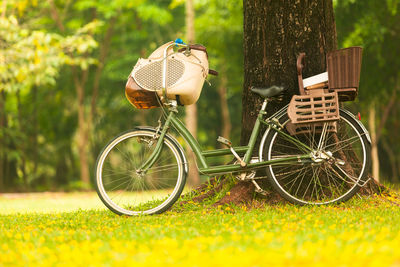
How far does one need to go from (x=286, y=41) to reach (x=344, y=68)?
2.47 feet

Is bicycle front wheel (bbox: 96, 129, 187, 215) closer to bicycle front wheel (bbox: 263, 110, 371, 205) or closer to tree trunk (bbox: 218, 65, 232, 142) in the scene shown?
bicycle front wheel (bbox: 263, 110, 371, 205)

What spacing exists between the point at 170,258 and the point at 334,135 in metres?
2.83

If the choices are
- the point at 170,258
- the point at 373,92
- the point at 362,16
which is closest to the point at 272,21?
the point at 170,258

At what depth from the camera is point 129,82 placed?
529 cm

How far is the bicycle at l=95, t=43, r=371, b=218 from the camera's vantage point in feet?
17.1

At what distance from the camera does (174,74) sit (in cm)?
522

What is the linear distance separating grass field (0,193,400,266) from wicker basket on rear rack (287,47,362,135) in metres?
0.82

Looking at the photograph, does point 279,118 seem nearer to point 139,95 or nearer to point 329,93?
point 329,93

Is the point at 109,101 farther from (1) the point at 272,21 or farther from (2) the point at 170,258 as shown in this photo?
(2) the point at 170,258

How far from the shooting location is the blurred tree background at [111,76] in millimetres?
14195

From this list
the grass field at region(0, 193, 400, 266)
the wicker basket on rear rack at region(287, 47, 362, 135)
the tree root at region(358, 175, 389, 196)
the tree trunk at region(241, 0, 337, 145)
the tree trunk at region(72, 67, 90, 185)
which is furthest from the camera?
the tree trunk at region(72, 67, 90, 185)

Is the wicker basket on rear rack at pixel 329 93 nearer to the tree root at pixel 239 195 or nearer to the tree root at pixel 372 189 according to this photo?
the tree root at pixel 239 195

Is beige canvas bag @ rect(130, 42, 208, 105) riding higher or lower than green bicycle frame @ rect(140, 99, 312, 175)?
higher

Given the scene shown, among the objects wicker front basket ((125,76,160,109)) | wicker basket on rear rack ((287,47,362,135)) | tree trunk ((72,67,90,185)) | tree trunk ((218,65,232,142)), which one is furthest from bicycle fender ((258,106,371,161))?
tree trunk ((218,65,232,142))
